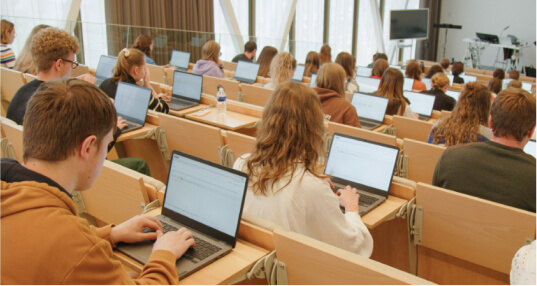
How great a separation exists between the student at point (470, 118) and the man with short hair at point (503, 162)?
70 cm

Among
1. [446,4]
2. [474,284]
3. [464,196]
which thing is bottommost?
[474,284]

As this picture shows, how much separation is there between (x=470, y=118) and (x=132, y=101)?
255 cm

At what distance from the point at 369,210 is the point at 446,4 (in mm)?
14975

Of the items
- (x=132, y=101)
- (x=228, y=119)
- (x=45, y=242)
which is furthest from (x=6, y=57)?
(x=45, y=242)

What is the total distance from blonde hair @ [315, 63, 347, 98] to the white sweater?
2.28 meters

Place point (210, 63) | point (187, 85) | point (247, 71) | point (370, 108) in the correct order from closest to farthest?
point (370, 108), point (187, 85), point (210, 63), point (247, 71)

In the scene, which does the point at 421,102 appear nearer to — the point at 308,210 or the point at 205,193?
the point at 308,210

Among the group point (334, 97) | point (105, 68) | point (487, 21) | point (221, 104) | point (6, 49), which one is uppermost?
point (487, 21)

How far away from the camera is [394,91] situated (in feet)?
15.5

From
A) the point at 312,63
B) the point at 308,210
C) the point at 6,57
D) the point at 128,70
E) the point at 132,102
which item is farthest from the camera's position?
the point at 312,63

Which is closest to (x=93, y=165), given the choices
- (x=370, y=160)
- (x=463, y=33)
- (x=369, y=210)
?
(x=369, y=210)

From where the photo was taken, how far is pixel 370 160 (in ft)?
8.26

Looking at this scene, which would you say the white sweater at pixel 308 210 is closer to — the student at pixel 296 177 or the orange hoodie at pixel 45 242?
the student at pixel 296 177

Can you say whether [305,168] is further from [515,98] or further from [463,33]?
[463,33]
